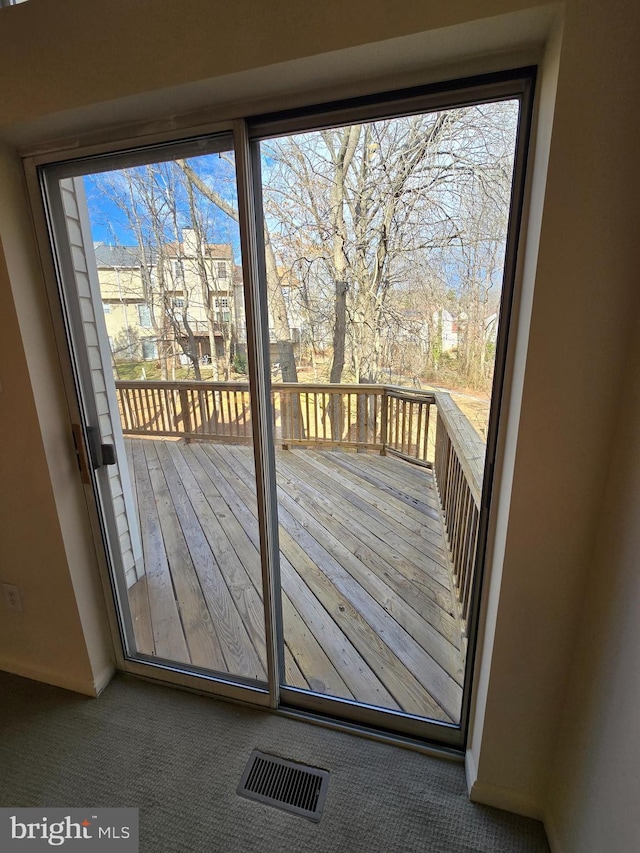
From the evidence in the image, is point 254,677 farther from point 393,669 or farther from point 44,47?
point 44,47

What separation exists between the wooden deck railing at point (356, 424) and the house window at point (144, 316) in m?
0.23

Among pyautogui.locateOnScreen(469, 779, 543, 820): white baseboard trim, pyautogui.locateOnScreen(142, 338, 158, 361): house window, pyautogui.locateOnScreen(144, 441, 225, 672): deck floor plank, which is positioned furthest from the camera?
pyautogui.locateOnScreen(144, 441, 225, 672): deck floor plank

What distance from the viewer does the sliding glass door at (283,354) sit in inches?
45.6

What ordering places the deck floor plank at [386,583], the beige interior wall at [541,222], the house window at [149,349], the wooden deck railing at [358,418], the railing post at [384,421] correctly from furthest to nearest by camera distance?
the railing post at [384,421] → the wooden deck railing at [358,418] → the deck floor plank at [386,583] → the house window at [149,349] → the beige interior wall at [541,222]

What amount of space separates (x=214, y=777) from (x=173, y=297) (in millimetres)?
1674

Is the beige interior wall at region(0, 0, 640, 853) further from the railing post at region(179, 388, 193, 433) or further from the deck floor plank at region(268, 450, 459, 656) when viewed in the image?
the railing post at region(179, 388, 193, 433)

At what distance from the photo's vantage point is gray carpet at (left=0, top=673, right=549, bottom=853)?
1.10 m

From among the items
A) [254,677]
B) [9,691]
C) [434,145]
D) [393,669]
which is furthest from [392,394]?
[9,691]

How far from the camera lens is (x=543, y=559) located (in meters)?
0.95

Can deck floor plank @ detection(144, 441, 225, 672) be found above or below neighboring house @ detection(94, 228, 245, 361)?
below

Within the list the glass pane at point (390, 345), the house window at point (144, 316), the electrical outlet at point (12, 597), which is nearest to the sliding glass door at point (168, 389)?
the house window at point (144, 316)

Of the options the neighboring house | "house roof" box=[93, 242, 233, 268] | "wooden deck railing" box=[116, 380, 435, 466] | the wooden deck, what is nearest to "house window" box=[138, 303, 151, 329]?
the neighboring house

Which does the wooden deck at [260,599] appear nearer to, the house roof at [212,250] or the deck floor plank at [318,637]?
the deck floor plank at [318,637]

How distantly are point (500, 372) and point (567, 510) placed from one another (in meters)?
0.39
